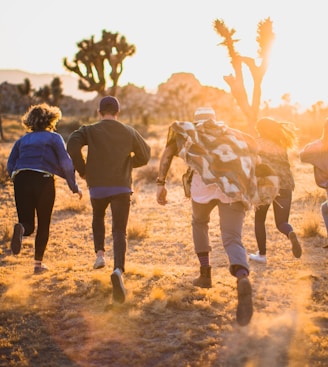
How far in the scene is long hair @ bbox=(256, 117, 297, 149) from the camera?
561 cm

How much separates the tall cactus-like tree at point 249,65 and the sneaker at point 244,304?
12191 millimetres

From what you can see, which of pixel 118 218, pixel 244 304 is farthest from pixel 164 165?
pixel 244 304

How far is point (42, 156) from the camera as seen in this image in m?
4.95

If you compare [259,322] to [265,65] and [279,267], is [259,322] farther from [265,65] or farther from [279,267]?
[265,65]

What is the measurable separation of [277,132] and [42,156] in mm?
2852

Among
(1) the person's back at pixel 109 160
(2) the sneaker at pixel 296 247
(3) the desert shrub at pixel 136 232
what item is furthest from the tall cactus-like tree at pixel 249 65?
(1) the person's back at pixel 109 160

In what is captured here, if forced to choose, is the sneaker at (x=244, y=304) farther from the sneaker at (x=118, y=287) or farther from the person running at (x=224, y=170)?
the sneaker at (x=118, y=287)

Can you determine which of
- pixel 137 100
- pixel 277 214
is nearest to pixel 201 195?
pixel 277 214

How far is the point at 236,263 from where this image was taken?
3.64 meters

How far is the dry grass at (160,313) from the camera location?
3121 millimetres

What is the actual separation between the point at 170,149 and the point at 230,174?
27.8 inches

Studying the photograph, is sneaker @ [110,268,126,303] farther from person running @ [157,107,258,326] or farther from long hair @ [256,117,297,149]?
long hair @ [256,117,297,149]

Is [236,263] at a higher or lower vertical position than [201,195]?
lower

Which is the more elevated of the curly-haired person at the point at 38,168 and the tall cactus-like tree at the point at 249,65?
the tall cactus-like tree at the point at 249,65
